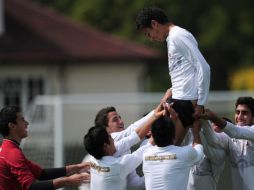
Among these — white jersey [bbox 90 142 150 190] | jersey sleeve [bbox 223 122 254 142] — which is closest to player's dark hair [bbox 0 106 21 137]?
white jersey [bbox 90 142 150 190]

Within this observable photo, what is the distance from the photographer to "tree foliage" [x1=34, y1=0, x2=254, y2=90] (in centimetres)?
3669

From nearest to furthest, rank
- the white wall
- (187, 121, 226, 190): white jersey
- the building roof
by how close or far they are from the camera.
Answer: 1. (187, 121, 226, 190): white jersey
2. the building roof
3. the white wall

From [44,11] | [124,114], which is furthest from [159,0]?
[124,114]

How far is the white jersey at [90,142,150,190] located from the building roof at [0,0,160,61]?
812 inches

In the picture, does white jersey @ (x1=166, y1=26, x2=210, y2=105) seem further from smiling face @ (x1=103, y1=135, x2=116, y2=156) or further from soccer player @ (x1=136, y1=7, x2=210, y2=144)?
smiling face @ (x1=103, y1=135, x2=116, y2=156)

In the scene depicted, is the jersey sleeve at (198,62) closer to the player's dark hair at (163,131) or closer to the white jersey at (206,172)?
the player's dark hair at (163,131)

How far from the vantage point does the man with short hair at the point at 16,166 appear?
940cm

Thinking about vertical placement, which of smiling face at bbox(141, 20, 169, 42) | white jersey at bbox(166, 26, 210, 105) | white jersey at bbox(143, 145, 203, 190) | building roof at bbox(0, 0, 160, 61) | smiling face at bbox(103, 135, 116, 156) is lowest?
white jersey at bbox(143, 145, 203, 190)

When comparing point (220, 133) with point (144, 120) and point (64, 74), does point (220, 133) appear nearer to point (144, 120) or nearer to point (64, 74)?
point (144, 120)

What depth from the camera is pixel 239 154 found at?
9.65m

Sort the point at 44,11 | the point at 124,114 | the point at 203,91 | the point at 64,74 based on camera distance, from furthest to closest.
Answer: the point at 44,11 → the point at 64,74 → the point at 124,114 → the point at 203,91

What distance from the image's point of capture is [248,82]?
3594 cm

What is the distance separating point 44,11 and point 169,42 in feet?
83.2

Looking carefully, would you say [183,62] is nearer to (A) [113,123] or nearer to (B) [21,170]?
(A) [113,123]
